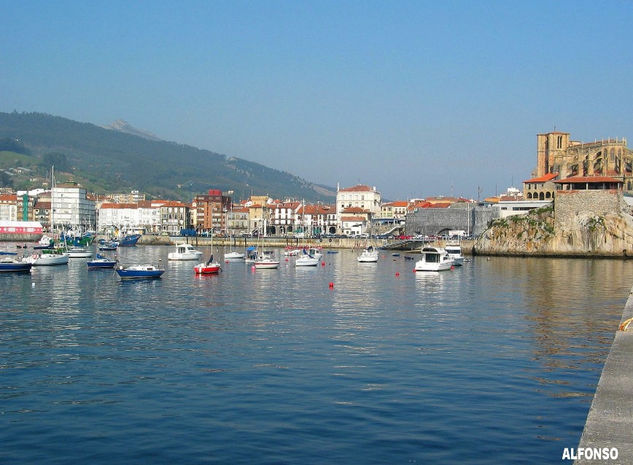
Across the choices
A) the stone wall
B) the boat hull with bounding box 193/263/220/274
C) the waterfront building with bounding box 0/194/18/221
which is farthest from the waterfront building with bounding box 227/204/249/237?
the boat hull with bounding box 193/263/220/274

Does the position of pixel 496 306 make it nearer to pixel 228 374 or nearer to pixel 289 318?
pixel 289 318

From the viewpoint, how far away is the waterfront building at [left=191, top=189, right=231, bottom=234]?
566 feet

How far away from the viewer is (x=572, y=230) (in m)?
84.2

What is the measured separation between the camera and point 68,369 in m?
19.8

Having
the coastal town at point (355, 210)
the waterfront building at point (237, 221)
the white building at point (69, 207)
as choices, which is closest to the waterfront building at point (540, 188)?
the coastal town at point (355, 210)

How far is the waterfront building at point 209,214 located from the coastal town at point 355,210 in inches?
9.0

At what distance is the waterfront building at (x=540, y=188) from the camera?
108938mm

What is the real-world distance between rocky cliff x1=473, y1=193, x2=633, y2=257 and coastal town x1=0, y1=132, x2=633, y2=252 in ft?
2.09

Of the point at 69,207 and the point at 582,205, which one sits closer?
the point at 582,205

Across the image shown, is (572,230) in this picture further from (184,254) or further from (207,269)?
(207,269)

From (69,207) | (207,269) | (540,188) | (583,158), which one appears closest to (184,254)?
(207,269)

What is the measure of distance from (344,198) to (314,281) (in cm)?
11567

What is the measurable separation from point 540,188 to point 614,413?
337ft

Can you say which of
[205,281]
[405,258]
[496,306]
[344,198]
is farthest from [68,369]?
[344,198]
